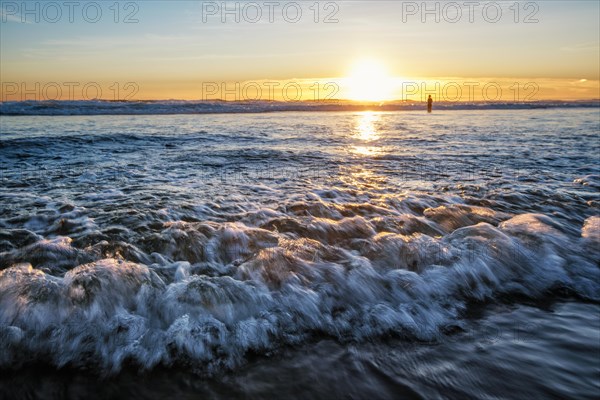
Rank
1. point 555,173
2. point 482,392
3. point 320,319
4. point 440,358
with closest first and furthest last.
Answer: point 482,392, point 440,358, point 320,319, point 555,173

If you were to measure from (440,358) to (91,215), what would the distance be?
397 cm

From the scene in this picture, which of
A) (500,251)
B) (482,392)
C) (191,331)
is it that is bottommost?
(482,392)

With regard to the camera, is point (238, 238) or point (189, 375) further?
point (238, 238)

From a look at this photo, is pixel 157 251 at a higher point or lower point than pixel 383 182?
lower

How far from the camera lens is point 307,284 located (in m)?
3.13

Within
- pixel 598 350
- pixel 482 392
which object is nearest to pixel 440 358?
pixel 482 392

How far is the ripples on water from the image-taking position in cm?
232

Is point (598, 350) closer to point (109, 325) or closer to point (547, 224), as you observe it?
point (547, 224)

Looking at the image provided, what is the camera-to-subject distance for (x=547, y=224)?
4.45m

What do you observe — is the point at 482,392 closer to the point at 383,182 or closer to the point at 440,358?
the point at 440,358

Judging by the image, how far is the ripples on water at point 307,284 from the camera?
232 cm

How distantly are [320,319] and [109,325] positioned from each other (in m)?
1.39

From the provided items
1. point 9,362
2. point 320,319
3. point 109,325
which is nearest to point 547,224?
point 320,319

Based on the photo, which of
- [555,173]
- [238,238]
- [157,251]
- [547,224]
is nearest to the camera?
[157,251]
